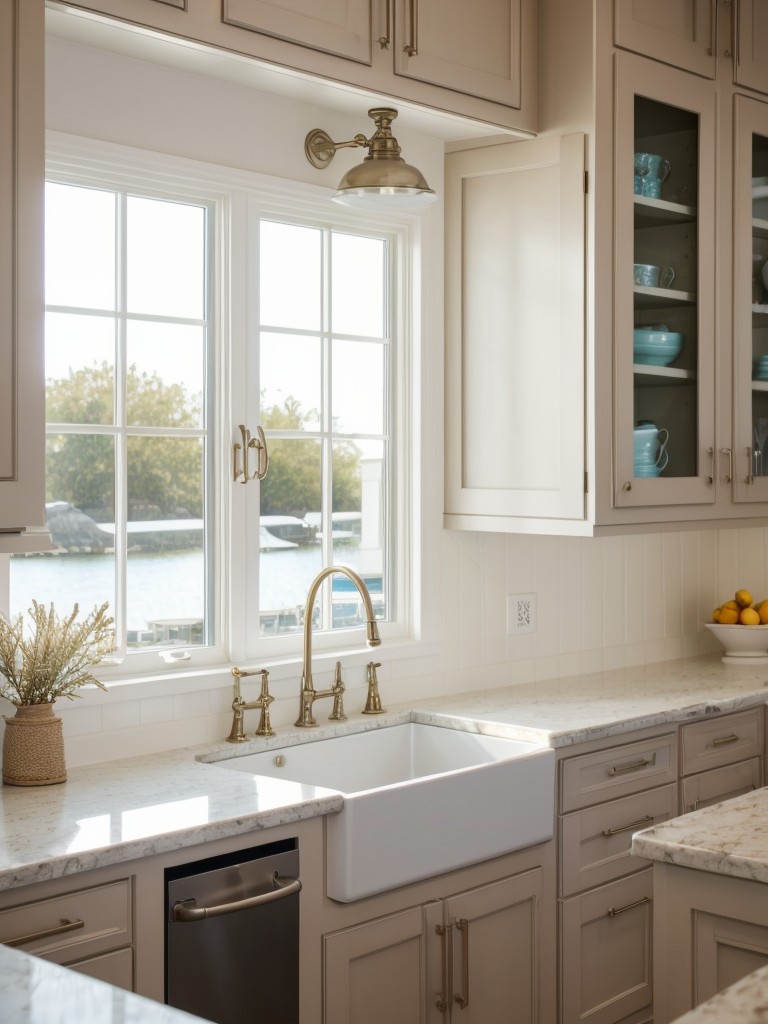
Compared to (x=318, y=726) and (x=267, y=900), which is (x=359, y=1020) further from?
(x=318, y=726)

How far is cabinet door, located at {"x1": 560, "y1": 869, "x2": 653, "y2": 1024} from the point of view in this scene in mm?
2752

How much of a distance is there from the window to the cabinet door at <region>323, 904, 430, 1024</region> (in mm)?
760

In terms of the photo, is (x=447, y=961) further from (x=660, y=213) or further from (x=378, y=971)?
(x=660, y=213)

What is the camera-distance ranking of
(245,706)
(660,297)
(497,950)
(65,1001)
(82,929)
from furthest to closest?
(660,297) < (245,706) < (497,950) < (82,929) < (65,1001)

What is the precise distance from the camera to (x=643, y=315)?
3.10 metres

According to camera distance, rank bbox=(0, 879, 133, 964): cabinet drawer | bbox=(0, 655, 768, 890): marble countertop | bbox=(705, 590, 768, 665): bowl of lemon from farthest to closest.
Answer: bbox=(705, 590, 768, 665): bowl of lemon < bbox=(0, 655, 768, 890): marble countertop < bbox=(0, 879, 133, 964): cabinet drawer

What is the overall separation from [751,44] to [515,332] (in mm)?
1122

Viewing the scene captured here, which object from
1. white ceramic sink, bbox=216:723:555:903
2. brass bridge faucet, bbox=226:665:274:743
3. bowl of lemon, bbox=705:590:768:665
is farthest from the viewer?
bowl of lemon, bbox=705:590:768:665

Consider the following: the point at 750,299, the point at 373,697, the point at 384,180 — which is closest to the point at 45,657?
the point at 373,697

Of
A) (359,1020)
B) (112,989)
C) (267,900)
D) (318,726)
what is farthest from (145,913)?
(318,726)

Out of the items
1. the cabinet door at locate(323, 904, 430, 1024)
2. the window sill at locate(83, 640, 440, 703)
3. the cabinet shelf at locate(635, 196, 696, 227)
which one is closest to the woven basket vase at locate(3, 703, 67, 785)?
the window sill at locate(83, 640, 440, 703)

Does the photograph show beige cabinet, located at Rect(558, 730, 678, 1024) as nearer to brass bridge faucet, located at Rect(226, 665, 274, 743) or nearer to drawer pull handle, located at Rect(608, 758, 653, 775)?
drawer pull handle, located at Rect(608, 758, 653, 775)

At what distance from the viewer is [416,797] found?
7.57ft

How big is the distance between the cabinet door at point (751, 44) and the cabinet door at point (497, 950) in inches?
87.9
